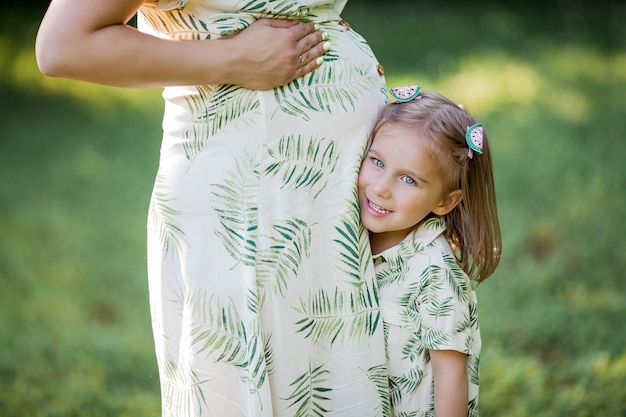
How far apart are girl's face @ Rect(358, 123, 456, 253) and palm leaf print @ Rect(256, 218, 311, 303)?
0.56 feet

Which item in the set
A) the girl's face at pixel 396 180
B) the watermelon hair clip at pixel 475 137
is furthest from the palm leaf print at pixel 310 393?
the watermelon hair clip at pixel 475 137

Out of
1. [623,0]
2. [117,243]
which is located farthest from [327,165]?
[623,0]

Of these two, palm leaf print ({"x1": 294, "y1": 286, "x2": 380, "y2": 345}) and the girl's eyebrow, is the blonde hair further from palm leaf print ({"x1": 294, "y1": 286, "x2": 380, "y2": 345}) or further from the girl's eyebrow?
palm leaf print ({"x1": 294, "y1": 286, "x2": 380, "y2": 345})

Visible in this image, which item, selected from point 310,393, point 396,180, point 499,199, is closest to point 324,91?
point 396,180

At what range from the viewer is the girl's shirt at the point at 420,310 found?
196cm

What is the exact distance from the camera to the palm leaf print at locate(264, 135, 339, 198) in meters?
1.80

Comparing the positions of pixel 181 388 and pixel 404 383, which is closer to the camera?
pixel 181 388

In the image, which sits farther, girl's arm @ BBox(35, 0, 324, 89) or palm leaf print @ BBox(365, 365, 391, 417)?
palm leaf print @ BBox(365, 365, 391, 417)

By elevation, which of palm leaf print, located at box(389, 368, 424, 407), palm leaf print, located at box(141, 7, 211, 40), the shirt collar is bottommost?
palm leaf print, located at box(389, 368, 424, 407)

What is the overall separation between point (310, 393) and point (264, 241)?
1.15 ft

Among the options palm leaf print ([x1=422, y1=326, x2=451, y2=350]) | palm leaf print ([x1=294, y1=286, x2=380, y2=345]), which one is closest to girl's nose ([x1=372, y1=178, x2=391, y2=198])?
palm leaf print ([x1=294, y1=286, x2=380, y2=345])

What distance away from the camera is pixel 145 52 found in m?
1.71

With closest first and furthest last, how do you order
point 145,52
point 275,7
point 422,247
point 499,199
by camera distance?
point 145,52, point 275,7, point 422,247, point 499,199

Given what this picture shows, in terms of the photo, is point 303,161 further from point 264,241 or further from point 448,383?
point 448,383
